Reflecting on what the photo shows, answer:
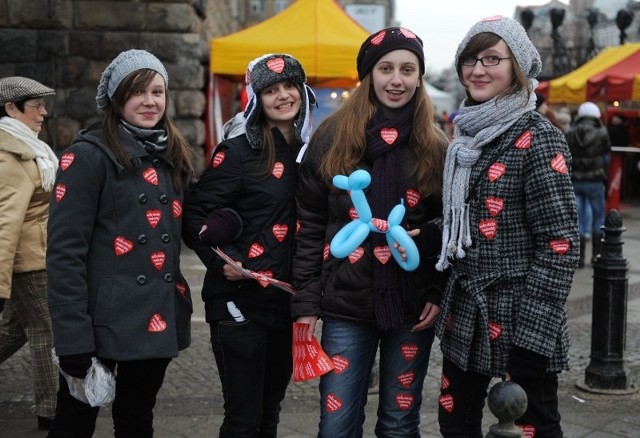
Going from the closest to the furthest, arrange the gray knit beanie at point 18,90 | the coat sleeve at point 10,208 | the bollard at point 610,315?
the coat sleeve at point 10,208, the gray knit beanie at point 18,90, the bollard at point 610,315

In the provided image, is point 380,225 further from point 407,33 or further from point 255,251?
point 407,33

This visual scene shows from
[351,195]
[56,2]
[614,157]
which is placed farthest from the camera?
[614,157]

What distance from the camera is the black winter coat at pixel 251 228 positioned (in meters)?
3.12

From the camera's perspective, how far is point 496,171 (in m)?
2.71

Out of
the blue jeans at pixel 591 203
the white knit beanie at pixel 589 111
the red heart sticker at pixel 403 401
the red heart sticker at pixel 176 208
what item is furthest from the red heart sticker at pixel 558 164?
the white knit beanie at pixel 589 111

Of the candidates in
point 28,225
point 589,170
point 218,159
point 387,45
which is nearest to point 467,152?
point 387,45

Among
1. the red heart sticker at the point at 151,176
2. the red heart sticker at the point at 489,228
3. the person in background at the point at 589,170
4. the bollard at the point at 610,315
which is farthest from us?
the person in background at the point at 589,170

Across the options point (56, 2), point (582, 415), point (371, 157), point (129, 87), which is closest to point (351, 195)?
point (371, 157)

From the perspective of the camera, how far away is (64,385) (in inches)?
118

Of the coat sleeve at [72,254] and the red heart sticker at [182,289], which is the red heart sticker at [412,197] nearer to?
the red heart sticker at [182,289]

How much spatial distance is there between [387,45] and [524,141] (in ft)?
2.05

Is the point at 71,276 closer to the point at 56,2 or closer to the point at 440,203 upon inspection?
the point at 440,203

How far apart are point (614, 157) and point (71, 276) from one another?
10.7 metres

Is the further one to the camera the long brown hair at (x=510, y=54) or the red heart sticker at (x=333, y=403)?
the red heart sticker at (x=333, y=403)
